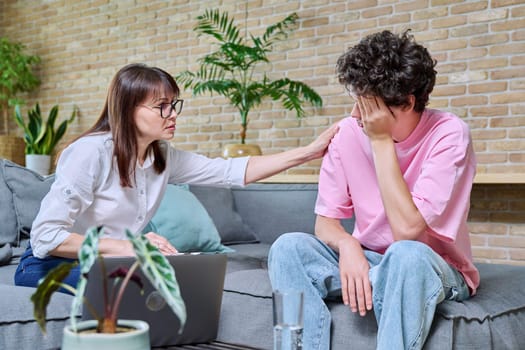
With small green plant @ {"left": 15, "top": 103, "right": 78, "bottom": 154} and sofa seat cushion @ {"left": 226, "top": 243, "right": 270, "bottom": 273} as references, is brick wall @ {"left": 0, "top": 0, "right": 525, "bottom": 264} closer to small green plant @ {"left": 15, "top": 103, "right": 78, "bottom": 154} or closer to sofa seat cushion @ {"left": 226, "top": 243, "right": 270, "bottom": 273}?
small green plant @ {"left": 15, "top": 103, "right": 78, "bottom": 154}

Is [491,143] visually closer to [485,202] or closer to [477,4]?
[485,202]

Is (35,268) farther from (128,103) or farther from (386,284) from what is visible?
(386,284)

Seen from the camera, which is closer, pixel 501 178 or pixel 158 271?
pixel 158 271

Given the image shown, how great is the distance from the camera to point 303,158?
7.06ft

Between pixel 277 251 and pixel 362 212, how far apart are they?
32 cm

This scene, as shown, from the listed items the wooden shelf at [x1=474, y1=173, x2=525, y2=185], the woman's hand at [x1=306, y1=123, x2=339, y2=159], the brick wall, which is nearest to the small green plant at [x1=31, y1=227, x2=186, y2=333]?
the woman's hand at [x1=306, y1=123, x2=339, y2=159]

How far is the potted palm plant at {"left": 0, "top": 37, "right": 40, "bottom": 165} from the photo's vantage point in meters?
4.91

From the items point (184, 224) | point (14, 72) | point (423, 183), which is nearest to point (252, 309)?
point (423, 183)

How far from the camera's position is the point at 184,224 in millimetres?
2783

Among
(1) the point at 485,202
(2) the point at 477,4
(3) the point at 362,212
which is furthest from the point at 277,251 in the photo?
(2) the point at 477,4

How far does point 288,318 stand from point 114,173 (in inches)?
39.5

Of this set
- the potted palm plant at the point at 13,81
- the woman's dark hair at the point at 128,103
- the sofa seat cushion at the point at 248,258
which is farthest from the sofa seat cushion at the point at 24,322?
the potted palm plant at the point at 13,81

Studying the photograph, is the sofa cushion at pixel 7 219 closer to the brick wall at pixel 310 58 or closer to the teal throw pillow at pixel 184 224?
the teal throw pillow at pixel 184 224

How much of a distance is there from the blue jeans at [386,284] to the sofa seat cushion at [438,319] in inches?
2.3
